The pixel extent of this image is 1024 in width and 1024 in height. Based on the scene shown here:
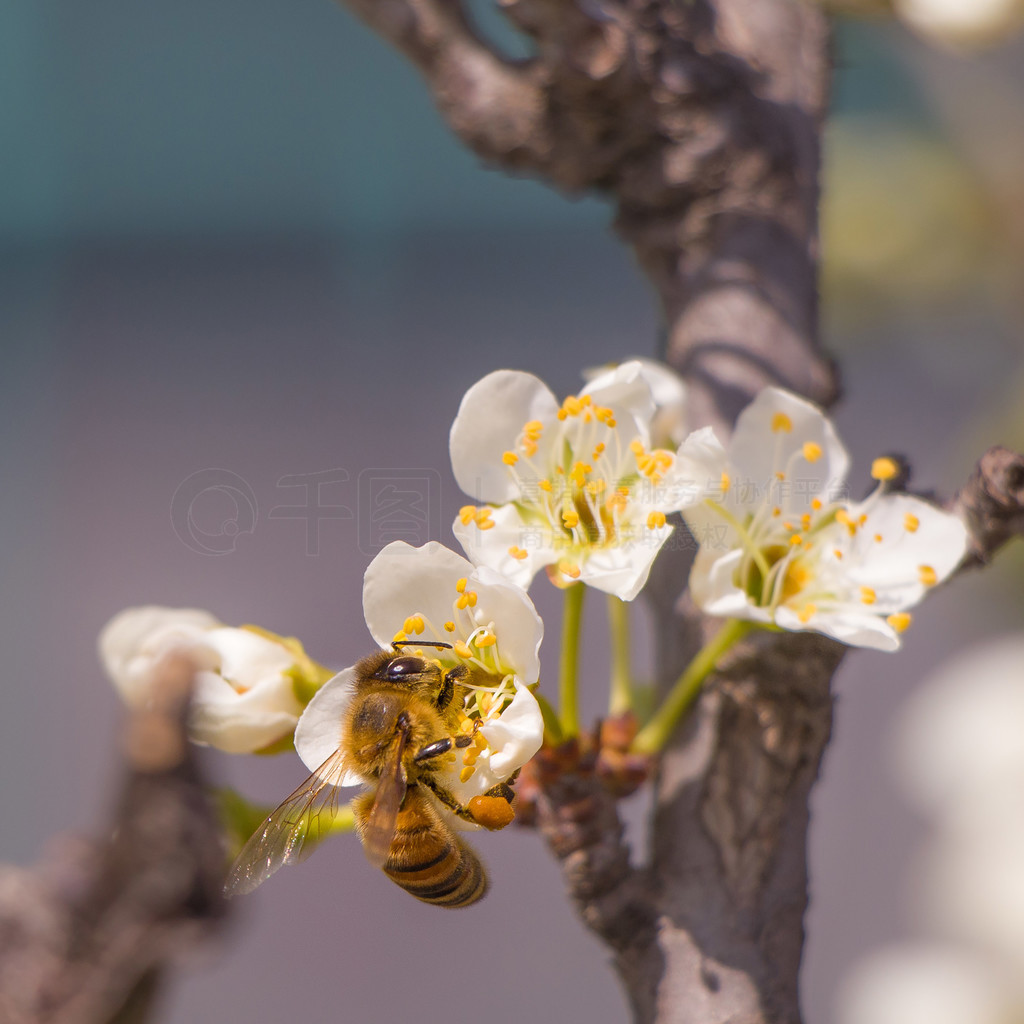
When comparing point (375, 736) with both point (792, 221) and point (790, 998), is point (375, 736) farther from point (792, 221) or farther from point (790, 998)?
point (792, 221)

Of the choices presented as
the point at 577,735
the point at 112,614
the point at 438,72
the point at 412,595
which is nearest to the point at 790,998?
the point at 577,735

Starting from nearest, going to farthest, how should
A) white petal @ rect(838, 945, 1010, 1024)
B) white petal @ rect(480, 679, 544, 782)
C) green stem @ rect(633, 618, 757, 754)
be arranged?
white petal @ rect(480, 679, 544, 782) → green stem @ rect(633, 618, 757, 754) → white petal @ rect(838, 945, 1010, 1024)

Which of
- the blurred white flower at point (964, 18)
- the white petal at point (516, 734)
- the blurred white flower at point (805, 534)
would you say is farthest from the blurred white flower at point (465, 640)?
the blurred white flower at point (964, 18)

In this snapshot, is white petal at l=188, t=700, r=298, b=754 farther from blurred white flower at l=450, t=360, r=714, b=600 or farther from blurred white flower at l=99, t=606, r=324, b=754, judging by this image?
blurred white flower at l=450, t=360, r=714, b=600

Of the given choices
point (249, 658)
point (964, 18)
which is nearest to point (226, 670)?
point (249, 658)

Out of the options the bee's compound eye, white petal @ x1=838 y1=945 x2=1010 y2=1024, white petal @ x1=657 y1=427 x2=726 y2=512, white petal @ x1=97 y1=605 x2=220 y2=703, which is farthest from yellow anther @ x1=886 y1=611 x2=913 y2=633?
white petal @ x1=838 y1=945 x2=1010 y2=1024

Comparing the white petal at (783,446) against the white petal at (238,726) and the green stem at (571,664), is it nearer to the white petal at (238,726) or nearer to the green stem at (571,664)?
the green stem at (571,664)

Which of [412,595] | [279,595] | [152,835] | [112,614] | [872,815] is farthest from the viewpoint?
[112,614]
